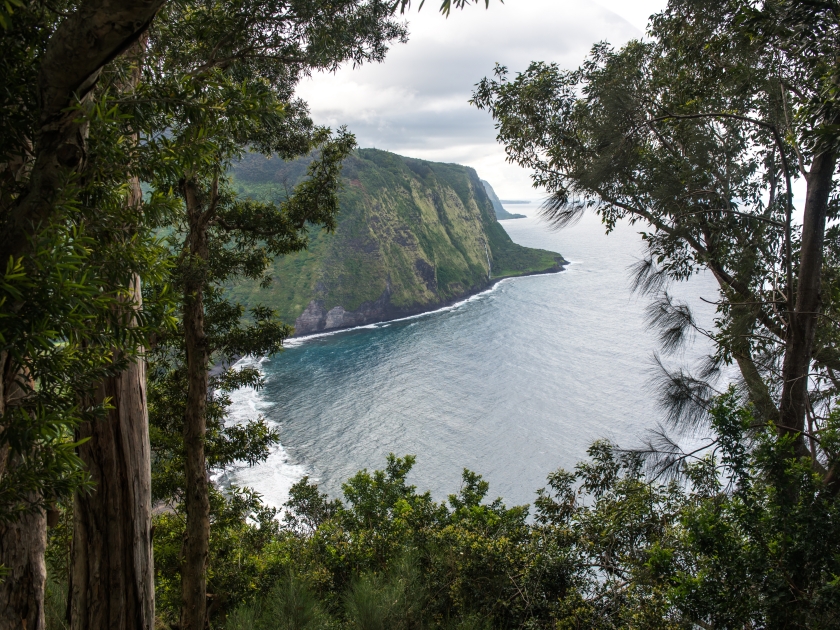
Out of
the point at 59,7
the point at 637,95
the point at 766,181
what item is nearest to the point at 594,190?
the point at 637,95

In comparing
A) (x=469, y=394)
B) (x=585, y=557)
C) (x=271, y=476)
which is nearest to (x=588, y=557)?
(x=585, y=557)

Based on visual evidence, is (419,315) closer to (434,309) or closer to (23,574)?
(434,309)

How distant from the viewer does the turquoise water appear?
30.1m

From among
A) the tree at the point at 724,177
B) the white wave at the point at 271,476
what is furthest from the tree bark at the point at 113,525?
the white wave at the point at 271,476

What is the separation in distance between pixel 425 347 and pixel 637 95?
47.1m

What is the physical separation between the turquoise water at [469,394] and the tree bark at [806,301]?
17.7m

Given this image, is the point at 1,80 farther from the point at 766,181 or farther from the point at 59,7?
the point at 766,181

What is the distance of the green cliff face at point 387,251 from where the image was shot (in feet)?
211

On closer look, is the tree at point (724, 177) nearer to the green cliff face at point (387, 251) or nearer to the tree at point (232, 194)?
the tree at point (232, 194)

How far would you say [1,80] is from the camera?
6.48ft

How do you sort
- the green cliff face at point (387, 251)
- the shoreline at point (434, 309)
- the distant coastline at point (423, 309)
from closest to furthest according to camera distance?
the shoreline at point (434, 309), the distant coastline at point (423, 309), the green cliff face at point (387, 251)

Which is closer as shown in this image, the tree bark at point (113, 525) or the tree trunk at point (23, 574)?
the tree trunk at point (23, 574)

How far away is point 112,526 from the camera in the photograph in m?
3.50

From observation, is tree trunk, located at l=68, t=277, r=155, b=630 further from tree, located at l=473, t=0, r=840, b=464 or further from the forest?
tree, located at l=473, t=0, r=840, b=464
